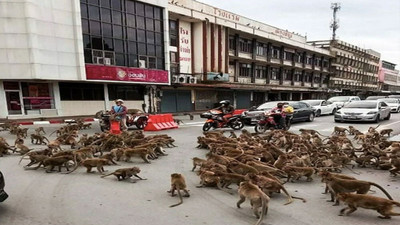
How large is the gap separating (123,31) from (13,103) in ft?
35.1

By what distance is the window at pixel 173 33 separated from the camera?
2941 cm

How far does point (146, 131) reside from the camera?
1456cm

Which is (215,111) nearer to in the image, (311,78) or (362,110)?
(362,110)

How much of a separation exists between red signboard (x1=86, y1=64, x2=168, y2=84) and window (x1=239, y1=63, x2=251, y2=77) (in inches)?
581

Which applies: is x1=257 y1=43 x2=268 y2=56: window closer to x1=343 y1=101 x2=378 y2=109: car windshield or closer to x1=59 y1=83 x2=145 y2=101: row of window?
x1=59 y1=83 x2=145 y2=101: row of window

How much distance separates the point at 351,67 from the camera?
219ft

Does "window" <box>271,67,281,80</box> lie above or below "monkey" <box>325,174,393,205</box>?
above

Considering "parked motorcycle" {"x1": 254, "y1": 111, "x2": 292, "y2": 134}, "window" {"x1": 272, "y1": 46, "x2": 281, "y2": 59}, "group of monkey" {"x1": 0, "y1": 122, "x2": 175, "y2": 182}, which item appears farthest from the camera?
"window" {"x1": 272, "y1": 46, "x2": 281, "y2": 59}

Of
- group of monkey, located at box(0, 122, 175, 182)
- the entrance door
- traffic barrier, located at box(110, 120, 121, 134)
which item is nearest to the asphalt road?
group of monkey, located at box(0, 122, 175, 182)

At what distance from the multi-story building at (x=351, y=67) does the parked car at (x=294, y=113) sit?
4357 centimetres

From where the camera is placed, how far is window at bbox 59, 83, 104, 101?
75.3 ft

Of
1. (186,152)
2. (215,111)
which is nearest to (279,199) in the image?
(186,152)

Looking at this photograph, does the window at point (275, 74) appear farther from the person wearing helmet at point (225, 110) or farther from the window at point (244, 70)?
the person wearing helmet at point (225, 110)

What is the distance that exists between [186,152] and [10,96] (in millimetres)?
18615
